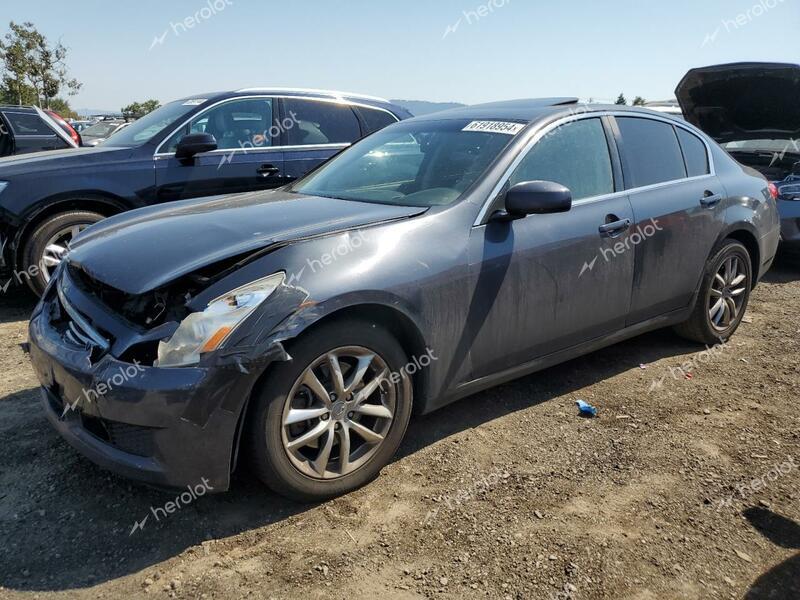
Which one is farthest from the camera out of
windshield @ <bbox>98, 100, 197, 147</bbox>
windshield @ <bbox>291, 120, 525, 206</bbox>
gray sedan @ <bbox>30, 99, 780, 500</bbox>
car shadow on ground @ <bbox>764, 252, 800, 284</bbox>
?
car shadow on ground @ <bbox>764, 252, 800, 284</bbox>

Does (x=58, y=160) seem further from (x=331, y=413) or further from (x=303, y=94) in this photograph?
(x=331, y=413)

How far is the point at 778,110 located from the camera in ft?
21.7

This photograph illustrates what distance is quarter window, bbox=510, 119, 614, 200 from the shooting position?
10.9 ft

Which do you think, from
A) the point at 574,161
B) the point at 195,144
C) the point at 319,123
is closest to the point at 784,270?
the point at 574,161

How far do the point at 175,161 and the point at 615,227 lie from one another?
3829 millimetres

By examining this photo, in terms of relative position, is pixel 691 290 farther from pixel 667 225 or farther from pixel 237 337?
pixel 237 337

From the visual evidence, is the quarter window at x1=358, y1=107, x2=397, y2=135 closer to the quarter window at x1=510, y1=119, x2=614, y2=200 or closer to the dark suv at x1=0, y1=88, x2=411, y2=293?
the dark suv at x1=0, y1=88, x2=411, y2=293

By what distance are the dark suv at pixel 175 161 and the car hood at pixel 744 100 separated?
3225 mm

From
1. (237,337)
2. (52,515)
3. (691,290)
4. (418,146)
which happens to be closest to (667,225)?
(691,290)

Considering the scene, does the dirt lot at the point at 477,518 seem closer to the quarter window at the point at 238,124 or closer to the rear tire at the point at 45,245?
the rear tire at the point at 45,245

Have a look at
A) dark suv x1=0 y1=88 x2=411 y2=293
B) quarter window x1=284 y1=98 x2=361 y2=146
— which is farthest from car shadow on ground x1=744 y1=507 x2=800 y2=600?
quarter window x1=284 y1=98 x2=361 y2=146

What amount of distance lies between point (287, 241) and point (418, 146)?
55.5 inches

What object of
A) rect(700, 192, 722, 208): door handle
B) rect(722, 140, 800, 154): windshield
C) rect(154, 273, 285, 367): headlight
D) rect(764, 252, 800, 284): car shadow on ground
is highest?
rect(722, 140, 800, 154): windshield

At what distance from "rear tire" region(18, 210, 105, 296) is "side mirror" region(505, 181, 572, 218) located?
11.8 feet
